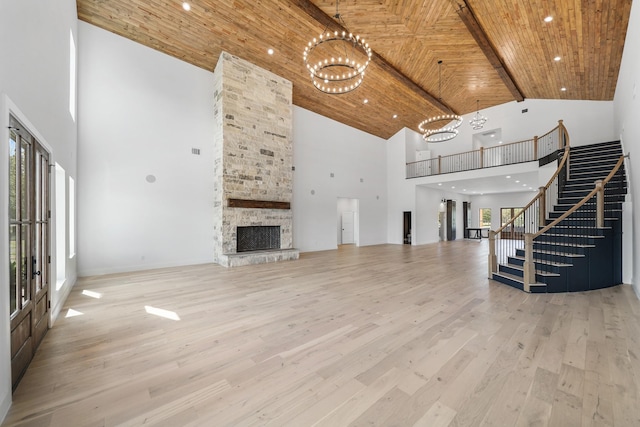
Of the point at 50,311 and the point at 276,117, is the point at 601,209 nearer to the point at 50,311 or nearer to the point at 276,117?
the point at 276,117

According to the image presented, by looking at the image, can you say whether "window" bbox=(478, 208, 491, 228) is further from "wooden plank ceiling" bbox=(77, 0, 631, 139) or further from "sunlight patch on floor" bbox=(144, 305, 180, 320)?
"sunlight patch on floor" bbox=(144, 305, 180, 320)

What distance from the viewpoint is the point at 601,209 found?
4742mm

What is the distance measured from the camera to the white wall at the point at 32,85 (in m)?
1.76

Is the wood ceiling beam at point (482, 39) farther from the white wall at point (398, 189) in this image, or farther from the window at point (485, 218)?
the window at point (485, 218)

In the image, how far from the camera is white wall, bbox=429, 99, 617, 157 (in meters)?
9.51

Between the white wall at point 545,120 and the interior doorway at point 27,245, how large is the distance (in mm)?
14267

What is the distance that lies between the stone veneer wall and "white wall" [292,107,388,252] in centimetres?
120

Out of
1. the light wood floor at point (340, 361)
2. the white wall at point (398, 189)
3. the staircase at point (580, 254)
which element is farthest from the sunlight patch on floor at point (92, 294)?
the white wall at point (398, 189)

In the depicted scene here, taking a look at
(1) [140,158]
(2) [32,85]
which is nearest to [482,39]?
(2) [32,85]

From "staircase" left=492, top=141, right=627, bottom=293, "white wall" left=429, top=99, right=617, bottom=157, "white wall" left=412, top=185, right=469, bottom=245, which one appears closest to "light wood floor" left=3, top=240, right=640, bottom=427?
"staircase" left=492, top=141, right=627, bottom=293

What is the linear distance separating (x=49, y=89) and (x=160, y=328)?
3.05 meters

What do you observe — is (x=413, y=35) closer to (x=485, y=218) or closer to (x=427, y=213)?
(x=427, y=213)

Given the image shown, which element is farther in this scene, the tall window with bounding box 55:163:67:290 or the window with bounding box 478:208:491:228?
the window with bounding box 478:208:491:228

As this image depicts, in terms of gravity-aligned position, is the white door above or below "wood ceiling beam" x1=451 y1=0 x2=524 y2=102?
below
